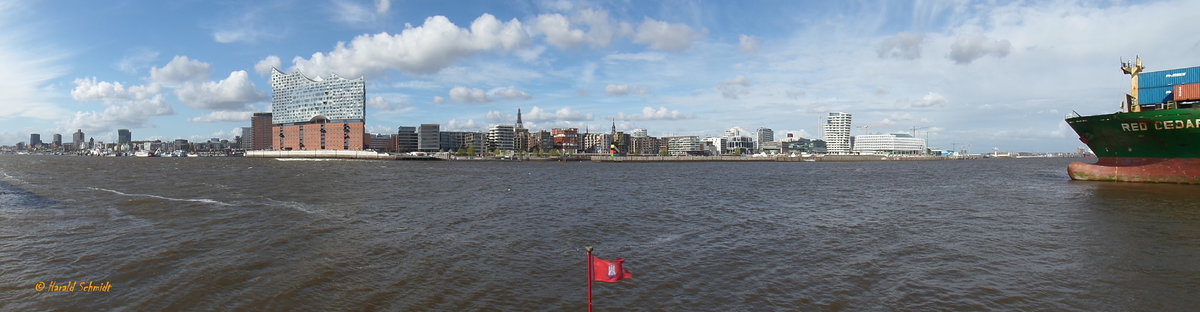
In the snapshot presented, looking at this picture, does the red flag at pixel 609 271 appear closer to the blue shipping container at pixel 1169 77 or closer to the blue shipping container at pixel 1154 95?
the blue shipping container at pixel 1169 77

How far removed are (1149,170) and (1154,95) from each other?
7.62 metres

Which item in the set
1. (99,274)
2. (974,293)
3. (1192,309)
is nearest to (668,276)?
(974,293)

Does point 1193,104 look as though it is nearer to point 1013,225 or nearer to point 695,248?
point 1013,225

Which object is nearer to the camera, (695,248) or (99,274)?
(99,274)

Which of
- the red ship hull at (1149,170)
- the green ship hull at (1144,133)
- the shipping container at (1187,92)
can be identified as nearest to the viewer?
the green ship hull at (1144,133)

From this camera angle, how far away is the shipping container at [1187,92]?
4328 centimetres

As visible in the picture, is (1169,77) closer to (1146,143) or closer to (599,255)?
(1146,143)

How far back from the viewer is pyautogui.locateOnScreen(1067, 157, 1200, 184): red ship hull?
44562 mm

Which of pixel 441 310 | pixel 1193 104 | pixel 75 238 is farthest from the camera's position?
pixel 1193 104

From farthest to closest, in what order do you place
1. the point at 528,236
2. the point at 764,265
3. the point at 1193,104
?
1. the point at 1193,104
2. the point at 528,236
3. the point at 764,265

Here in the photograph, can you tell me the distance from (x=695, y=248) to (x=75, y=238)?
2503cm

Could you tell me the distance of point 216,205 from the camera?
32.8 metres

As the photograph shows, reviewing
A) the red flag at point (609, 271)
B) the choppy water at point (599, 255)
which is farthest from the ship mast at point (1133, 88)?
the red flag at point (609, 271)

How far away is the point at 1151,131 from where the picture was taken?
42.8 metres
